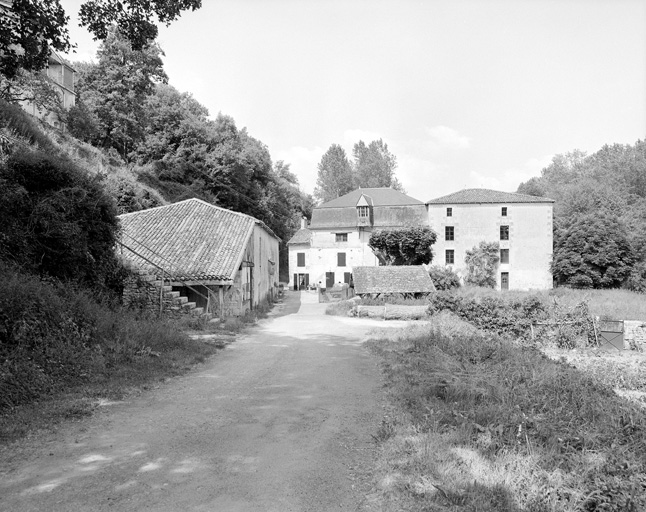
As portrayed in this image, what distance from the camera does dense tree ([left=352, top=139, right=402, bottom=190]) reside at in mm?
75562

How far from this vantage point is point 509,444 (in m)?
4.90

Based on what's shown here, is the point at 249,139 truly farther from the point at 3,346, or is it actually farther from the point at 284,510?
the point at 284,510

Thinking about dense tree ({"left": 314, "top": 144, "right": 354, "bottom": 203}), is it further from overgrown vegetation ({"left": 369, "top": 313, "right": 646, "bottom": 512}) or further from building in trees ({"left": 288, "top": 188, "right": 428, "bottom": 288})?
overgrown vegetation ({"left": 369, "top": 313, "right": 646, "bottom": 512})

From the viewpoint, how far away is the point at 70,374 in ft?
24.7

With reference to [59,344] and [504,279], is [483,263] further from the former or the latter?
[59,344]

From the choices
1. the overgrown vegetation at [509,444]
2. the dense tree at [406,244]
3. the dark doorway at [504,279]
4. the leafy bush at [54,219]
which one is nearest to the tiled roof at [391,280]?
the dense tree at [406,244]

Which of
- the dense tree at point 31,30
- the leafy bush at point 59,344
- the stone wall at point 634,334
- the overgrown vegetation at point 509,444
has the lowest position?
the stone wall at point 634,334

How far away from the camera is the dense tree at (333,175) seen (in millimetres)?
74881

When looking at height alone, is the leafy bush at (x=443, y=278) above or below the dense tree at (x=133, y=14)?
below

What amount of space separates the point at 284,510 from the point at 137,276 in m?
13.7

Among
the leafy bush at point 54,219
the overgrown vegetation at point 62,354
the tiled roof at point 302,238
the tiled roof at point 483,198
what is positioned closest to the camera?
the overgrown vegetation at point 62,354

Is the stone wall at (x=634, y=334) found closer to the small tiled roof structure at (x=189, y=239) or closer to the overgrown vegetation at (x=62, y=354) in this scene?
the small tiled roof structure at (x=189, y=239)

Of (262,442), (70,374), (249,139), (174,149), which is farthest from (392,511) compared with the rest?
(249,139)

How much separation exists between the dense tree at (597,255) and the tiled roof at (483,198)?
4472 millimetres
